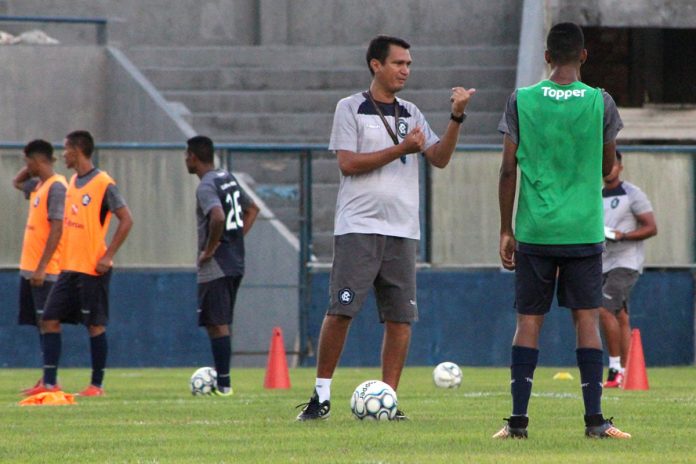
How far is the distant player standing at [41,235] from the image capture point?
555 inches

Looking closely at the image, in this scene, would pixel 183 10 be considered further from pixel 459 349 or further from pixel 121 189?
pixel 459 349

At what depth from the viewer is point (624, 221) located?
1576cm

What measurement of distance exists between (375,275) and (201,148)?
4.05m

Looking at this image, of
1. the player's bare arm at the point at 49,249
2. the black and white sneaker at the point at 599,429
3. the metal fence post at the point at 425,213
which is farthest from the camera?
the metal fence post at the point at 425,213

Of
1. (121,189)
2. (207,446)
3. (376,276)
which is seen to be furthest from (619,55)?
(207,446)

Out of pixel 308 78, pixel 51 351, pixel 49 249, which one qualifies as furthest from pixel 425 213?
pixel 51 351

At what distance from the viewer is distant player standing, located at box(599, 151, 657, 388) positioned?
50.2 ft

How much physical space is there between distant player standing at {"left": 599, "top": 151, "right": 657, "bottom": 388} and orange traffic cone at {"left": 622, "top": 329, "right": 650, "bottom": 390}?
41.8 inches

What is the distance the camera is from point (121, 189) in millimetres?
20438

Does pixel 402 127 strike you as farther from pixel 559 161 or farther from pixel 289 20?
pixel 289 20

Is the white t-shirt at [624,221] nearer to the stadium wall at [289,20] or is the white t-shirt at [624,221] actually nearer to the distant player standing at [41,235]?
the distant player standing at [41,235]

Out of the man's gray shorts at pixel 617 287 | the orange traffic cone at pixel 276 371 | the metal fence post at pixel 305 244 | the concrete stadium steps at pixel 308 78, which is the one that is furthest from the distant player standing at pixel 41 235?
the concrete stadium steps at pixel 308 78

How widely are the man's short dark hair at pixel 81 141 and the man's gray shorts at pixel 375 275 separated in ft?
14.1

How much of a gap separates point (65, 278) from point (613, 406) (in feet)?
14.5
